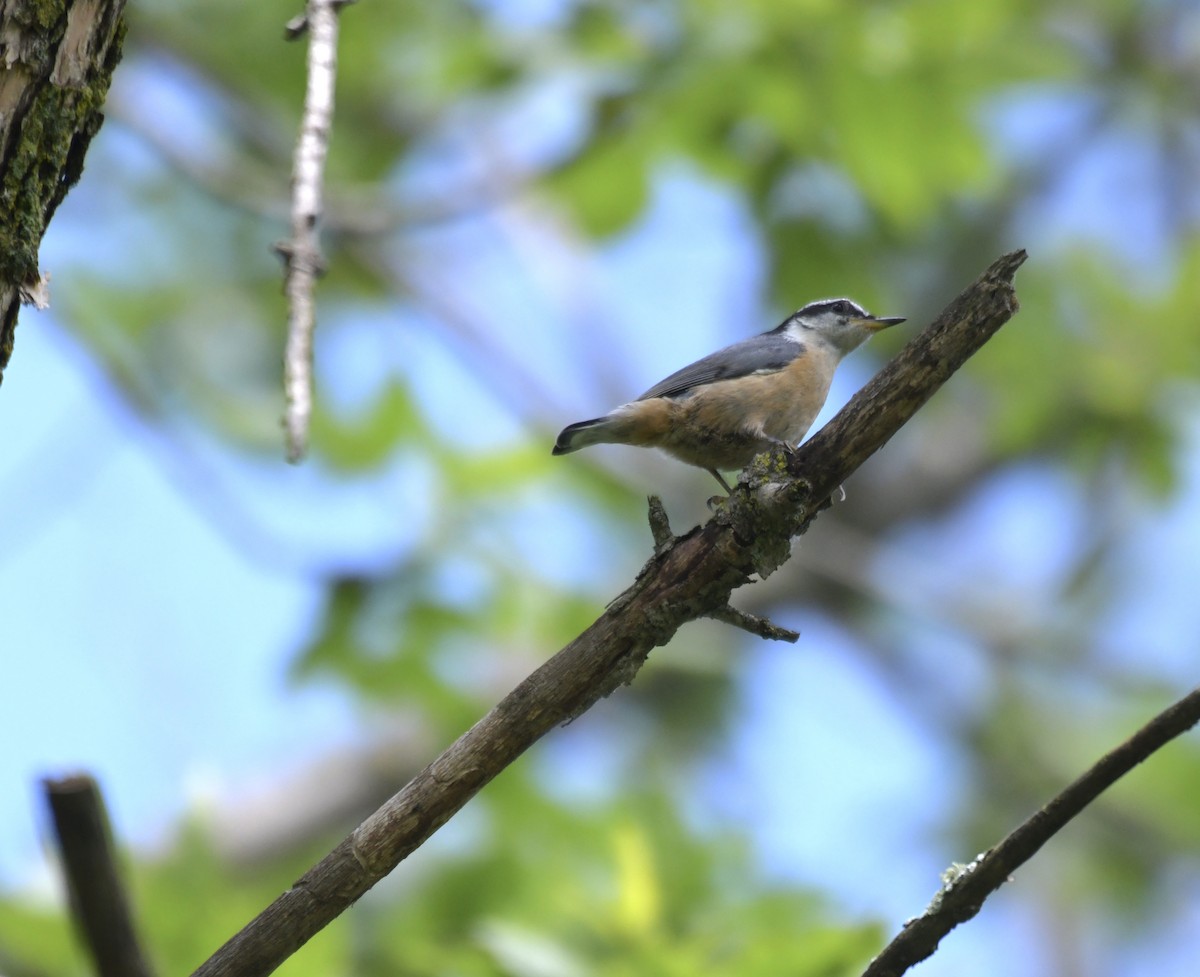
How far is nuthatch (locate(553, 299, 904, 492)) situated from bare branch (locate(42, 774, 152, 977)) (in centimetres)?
283

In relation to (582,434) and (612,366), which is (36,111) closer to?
(582,434)

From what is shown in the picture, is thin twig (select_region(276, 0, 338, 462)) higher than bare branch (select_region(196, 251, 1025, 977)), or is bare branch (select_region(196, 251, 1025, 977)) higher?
thin twig (select_region(276, 0, 338, 462))

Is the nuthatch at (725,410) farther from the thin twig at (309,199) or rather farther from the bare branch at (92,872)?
the bare branch at (92,872)

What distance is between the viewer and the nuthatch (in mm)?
4438

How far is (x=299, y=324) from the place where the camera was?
2.38 metres

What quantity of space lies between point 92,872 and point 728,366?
11.3 ft

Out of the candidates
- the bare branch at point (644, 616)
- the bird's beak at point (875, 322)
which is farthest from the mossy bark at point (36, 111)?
the bird's beak at point (875, 322)

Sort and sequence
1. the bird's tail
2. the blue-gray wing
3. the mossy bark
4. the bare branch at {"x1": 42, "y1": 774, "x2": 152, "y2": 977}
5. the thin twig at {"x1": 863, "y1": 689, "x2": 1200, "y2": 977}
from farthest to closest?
the blue-gray wing < the bird's tail < the mossy bark < the thin twig at {"x1": 863, "y1": 689, "x2": 1200, "y2": 977} < the bare branch at {"x1": 42, "y1": 774, "x2": 152, "y2": 977}


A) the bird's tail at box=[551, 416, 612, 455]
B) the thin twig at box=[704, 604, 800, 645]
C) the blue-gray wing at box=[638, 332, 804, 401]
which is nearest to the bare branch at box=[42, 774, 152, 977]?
the thin twig at box=[704, 604, 800, 645]

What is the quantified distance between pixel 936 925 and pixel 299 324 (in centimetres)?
158

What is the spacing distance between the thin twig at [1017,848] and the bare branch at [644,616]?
2.02ft

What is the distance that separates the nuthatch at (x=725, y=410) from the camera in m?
4.44

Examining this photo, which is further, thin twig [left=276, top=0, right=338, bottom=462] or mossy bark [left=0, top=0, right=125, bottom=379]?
thin twig [left=276, top=0, right=338, bottom=462]

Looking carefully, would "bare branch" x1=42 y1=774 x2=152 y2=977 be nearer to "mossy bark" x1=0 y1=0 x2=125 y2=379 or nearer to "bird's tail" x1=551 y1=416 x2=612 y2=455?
"mossy bark" x1=0 y1=0 x2=125 y2=379
